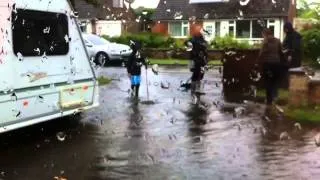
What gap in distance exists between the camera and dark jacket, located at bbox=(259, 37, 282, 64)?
1374 centimetres

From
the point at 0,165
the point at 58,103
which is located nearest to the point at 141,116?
the point at 58,103

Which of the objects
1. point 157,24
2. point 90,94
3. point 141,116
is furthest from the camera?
point 157,24

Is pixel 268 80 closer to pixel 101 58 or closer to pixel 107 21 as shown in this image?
pixel 101 58

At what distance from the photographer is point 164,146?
9797mm

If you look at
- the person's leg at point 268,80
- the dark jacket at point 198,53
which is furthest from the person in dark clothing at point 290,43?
the dark jacket at point 198,53

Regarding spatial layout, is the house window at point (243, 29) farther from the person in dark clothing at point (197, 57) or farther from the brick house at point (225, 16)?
the person in dark clothing at point (197, 57)

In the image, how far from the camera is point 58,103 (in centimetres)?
1095

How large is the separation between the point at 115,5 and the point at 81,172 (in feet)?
185

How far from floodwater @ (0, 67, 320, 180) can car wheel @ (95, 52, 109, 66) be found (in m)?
16.5

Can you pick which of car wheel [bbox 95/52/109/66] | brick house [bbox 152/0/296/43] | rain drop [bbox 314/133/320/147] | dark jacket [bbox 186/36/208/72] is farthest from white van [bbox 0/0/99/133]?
brick house [bbox 152/0/296/43]

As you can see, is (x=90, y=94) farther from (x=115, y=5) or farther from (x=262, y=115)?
(x=115, y=5)

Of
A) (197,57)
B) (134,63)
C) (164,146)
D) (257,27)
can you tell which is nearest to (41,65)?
(164,146)

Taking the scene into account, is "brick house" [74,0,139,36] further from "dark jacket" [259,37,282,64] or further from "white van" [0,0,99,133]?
"white van" [0,0,99,133]

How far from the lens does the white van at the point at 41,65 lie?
31.3 ft
